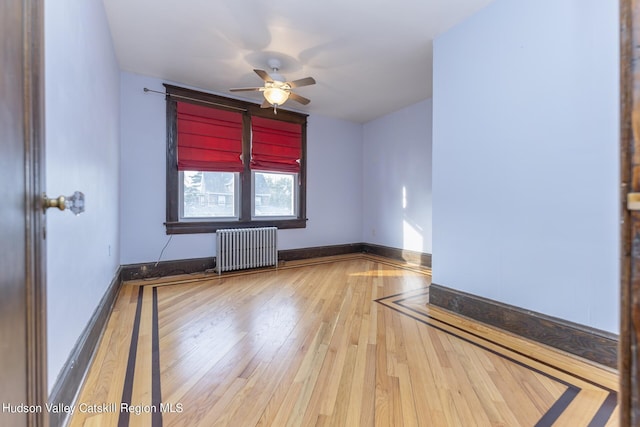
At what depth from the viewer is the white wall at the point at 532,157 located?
5.67 feet

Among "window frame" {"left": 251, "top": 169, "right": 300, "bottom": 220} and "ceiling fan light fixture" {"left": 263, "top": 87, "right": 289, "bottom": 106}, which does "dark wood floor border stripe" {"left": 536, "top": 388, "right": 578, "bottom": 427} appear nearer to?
"ceiling fan light fixture" {"left": 263, "top": 87, "right": 289, "bottom": 106}

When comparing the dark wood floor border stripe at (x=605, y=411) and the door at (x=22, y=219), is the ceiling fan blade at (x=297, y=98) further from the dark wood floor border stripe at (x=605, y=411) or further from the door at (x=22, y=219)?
the dark wood floor border stripe at (x=605, y=411)

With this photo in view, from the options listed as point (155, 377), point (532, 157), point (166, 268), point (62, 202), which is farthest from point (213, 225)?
point (532, 157)

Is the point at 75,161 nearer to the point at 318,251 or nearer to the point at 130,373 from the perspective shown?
the point at 130,373

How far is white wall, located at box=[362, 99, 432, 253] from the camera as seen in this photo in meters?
4.50

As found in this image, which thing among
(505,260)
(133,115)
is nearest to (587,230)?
(505,260)

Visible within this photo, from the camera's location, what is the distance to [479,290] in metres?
2.35

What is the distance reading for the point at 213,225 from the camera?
13.3 feet

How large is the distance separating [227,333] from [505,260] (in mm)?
2219

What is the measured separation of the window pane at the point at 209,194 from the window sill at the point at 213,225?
0.13m

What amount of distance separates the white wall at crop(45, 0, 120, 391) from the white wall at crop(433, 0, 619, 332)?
2.72 meters

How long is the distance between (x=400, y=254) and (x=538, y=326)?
290 cm

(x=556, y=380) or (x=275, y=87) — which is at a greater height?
(x=275, y=87)

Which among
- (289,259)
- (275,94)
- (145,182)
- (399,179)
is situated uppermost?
(275,94)
